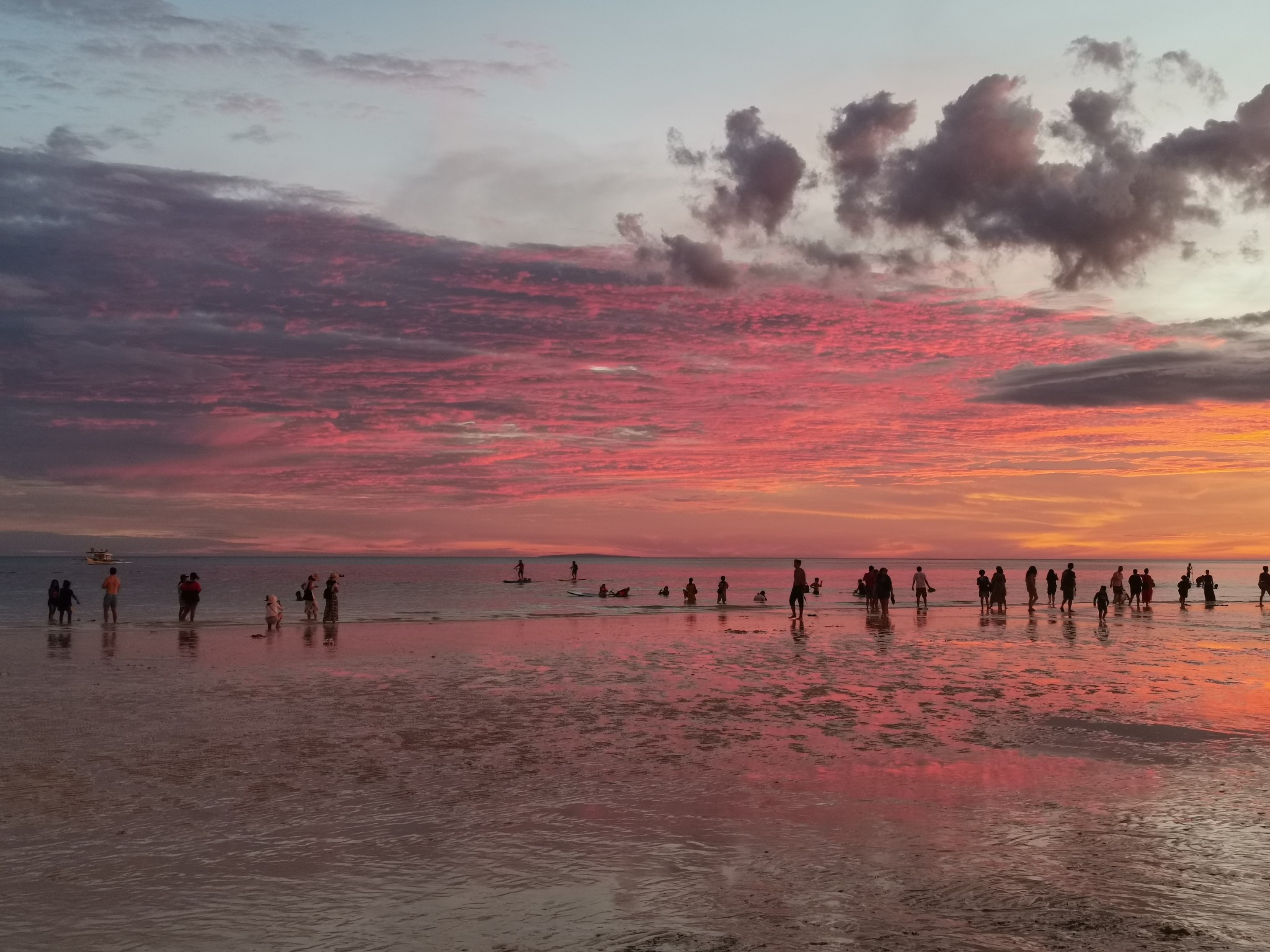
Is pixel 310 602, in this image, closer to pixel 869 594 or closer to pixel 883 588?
pixel 883 588

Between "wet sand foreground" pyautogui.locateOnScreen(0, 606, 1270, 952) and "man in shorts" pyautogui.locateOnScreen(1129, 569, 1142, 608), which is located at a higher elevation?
"wet sand foreground" pyautogui.locateOnScreen(0, 606, 1270, 952)

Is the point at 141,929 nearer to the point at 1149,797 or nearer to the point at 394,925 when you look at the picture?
the point at 394,925

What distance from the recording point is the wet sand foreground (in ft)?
23.3

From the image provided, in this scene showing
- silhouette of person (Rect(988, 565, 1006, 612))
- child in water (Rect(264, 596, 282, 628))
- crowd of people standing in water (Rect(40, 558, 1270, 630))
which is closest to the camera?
child in water (Rect(264, 596, 282, 628))

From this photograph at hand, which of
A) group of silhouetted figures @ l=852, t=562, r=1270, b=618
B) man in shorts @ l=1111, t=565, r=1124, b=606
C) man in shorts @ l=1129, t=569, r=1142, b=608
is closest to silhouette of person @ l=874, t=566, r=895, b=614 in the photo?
group of silhouetted figures @ l=852, t=562, r=1270, b=618

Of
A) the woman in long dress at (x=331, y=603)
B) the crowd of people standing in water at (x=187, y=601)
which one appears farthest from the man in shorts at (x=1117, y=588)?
the crowd of people standing in water at (x=187, y=601)

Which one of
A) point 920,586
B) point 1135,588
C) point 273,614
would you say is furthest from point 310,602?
point 1135,588

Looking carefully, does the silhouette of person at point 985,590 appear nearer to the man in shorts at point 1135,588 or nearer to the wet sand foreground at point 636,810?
the man in shorts at point 1135,588

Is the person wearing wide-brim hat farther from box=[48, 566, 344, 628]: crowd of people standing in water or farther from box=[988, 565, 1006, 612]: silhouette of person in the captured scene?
A: box=[988, 565, 1006, 612]: silhouette of person

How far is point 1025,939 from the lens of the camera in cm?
667

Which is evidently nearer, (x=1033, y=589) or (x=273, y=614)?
(x=273, y=614)

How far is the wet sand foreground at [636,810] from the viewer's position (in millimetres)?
7098

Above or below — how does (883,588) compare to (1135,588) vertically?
above

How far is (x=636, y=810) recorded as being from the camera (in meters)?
10.3
